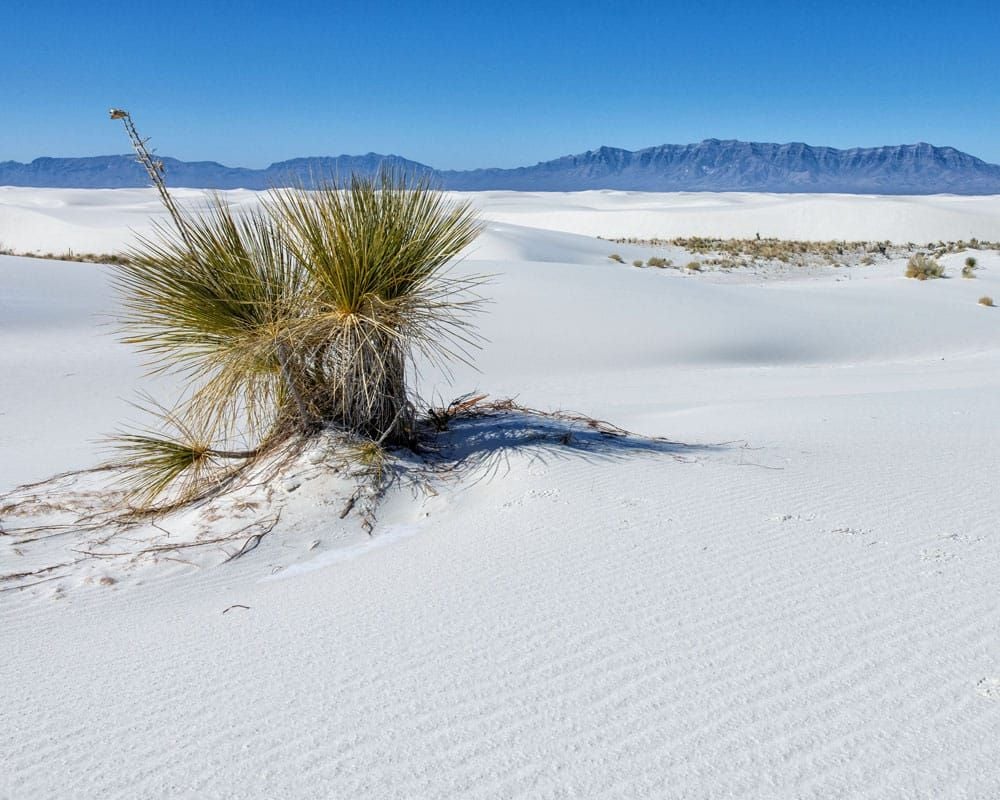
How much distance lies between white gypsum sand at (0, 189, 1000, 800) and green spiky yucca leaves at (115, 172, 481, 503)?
0.52 metres

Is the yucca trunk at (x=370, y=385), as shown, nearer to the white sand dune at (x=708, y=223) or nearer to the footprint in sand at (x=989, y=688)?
the footprint in sand at (x=989, y=688)

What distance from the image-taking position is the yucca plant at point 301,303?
475 centimetres

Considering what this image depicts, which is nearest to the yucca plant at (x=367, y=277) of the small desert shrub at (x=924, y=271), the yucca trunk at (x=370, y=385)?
the yucca trunk at (x=370, y=385)

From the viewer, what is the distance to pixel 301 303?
16.0 feet

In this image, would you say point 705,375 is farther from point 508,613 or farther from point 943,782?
point 943,782

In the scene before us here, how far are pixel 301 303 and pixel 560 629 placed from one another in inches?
107

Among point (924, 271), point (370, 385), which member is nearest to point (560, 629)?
point (370, 385)

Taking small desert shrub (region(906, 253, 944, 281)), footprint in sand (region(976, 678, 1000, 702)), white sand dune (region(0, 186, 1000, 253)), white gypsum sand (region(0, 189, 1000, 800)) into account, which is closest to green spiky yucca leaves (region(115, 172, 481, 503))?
white gypsum sand (region(0, 189, 1000, 800))

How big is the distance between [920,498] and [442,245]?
2934mm

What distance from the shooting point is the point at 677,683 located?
2.50m

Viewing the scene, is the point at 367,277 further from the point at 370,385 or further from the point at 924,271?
the point at 924,271

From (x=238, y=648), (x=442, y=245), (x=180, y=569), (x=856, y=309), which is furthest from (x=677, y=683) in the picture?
(x=856, y=309)

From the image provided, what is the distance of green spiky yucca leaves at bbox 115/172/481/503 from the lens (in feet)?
15.6

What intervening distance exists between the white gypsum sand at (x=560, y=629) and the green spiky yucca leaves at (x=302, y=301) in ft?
1.71
